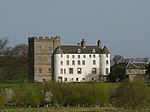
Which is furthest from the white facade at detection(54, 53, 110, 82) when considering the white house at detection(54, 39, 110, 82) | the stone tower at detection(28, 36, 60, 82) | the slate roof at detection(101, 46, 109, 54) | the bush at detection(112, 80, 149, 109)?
the bush at detection(112, 80, 149, 109)

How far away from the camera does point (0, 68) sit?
291 feet

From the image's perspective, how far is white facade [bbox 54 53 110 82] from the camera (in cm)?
9444

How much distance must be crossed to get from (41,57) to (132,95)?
196 feet

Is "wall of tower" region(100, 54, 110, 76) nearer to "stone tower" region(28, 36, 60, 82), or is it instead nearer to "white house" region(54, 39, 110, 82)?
"white house" region(54, 39, 110, 82)

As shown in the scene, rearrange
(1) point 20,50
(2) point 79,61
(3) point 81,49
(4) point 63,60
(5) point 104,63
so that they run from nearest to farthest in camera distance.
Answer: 1. (4) point 63,60
2. (5) point 104,63
3. (2) point 79,61
4. (3) point 81,49
5. (1) point 20,50

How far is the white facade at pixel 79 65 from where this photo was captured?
94.4 metres

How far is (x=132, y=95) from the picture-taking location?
1400 inches

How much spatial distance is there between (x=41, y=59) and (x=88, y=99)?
4755 cm

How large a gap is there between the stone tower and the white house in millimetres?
1289

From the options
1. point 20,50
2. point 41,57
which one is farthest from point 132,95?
point 20,50

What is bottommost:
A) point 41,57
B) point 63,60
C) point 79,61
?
point 79,61

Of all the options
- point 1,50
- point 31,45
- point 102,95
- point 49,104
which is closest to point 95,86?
point 102,95

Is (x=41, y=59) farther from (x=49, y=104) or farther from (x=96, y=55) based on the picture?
(x=49, y=104)

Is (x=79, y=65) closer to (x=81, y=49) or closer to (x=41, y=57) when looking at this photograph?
(x=81, y=49)
